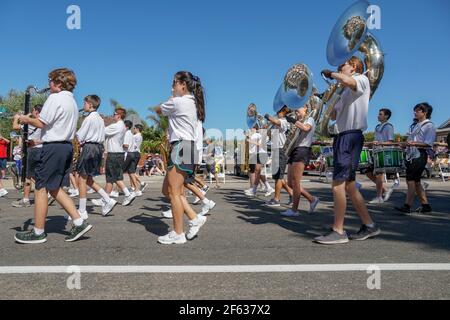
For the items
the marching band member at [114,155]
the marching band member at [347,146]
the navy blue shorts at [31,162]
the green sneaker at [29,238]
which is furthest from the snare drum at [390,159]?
the navy blue shorts at [31,162]

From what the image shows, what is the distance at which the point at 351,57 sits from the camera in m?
4.24

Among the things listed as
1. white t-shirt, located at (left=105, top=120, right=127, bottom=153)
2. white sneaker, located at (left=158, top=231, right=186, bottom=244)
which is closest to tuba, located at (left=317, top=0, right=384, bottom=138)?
white sneaker, located at (left=158, top=231, right=186, bottom=244)

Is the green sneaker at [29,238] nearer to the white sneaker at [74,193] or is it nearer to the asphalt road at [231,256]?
the asphalt road at [231,256]

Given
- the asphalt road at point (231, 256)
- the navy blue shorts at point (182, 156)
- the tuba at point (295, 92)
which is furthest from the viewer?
the tuba at point (295, 92)

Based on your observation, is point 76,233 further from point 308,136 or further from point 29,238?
point 308,136

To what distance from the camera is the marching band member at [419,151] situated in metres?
6.43

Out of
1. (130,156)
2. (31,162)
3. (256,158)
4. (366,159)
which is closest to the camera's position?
(31,162)

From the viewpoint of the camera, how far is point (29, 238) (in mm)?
4066

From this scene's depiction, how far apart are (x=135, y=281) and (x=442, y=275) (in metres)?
2.40

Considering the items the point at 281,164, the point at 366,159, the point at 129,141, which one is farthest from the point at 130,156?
the point at 366,159

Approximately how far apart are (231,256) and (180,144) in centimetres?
132

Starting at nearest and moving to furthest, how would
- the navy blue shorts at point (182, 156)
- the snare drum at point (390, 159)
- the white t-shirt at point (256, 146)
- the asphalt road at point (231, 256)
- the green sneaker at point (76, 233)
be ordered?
1. the asphalt road at point (231, 256)
2. the navy blue shorts at point (182, 156)
3. the green sneaker at point (76, 233)
4. the snare drum at point (390, 159)
5. the white t-shirt at point (256, 146)

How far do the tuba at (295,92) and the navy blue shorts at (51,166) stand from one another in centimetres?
335
